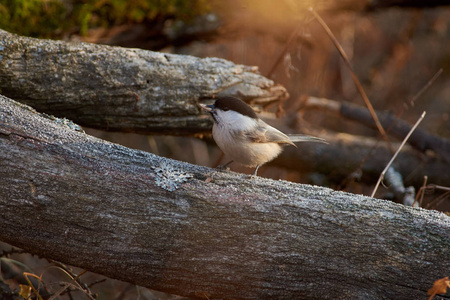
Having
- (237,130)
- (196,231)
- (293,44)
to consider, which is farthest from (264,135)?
(293,44)

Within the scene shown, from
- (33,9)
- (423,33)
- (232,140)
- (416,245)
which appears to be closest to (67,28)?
(33,9)

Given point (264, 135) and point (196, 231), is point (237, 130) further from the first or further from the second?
point (196, 231)

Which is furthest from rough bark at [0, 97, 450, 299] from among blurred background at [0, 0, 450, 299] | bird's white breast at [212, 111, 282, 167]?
blurred background at [0, 0, 450, 299]

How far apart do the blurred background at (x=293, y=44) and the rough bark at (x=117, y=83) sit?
1.03m

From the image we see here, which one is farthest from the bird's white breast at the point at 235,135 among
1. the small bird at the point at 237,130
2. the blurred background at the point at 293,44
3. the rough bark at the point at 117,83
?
the blurred background at the point at 293,44

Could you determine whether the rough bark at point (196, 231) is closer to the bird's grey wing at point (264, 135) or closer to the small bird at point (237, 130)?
the small bird at point (237, 130)

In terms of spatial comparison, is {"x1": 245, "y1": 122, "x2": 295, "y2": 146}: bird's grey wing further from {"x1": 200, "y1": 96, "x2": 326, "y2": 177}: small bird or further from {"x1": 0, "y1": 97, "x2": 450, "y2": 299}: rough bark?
{"x1": 0, "y1": 97, "x2": 450, "y2": 299}: rough bark

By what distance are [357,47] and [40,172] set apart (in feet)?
26.9

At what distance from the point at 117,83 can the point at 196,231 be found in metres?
1.43

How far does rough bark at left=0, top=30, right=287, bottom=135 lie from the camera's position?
10.3 ft

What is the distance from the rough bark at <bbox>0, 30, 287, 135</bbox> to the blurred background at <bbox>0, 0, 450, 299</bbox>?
1026 mm

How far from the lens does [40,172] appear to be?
2441mm

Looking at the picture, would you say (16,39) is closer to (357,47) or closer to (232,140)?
(232,140)

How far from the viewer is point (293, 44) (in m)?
5.58
